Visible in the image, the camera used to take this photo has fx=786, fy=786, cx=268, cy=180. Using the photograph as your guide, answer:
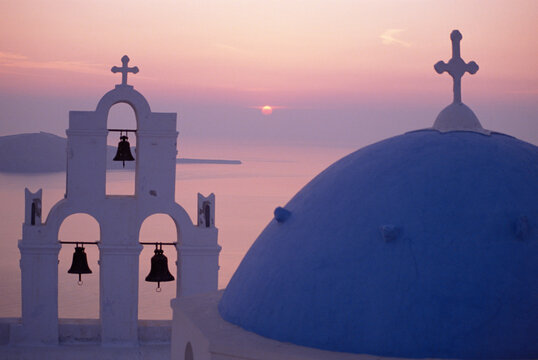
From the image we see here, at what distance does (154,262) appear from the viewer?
1120cm

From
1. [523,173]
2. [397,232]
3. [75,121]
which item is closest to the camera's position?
[397,232]

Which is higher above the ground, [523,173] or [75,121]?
[75,121]

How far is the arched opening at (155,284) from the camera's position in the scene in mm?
25891

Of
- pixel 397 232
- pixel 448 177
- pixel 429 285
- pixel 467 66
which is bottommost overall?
pixel 429 285

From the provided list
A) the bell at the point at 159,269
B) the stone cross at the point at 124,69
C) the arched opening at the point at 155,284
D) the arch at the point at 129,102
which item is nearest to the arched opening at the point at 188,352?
the bell at the point at 159,269

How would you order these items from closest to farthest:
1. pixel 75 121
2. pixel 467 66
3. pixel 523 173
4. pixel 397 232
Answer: pixel 397 232 → pixel 523 173 → pixel 467 66 → pixel 75 121

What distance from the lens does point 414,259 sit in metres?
5.66

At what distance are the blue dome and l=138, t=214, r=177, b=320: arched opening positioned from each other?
5711 mm

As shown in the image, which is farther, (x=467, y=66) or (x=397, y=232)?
(x=467, y=66)

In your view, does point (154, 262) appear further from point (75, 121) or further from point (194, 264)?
point (75, 121)

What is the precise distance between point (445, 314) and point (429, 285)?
0.23 m

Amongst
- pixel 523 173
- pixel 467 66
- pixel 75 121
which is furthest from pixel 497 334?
pixel 75 121

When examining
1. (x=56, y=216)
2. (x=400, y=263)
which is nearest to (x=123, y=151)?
(x=56, y=216)

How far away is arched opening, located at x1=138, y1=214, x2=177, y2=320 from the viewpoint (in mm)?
25891
